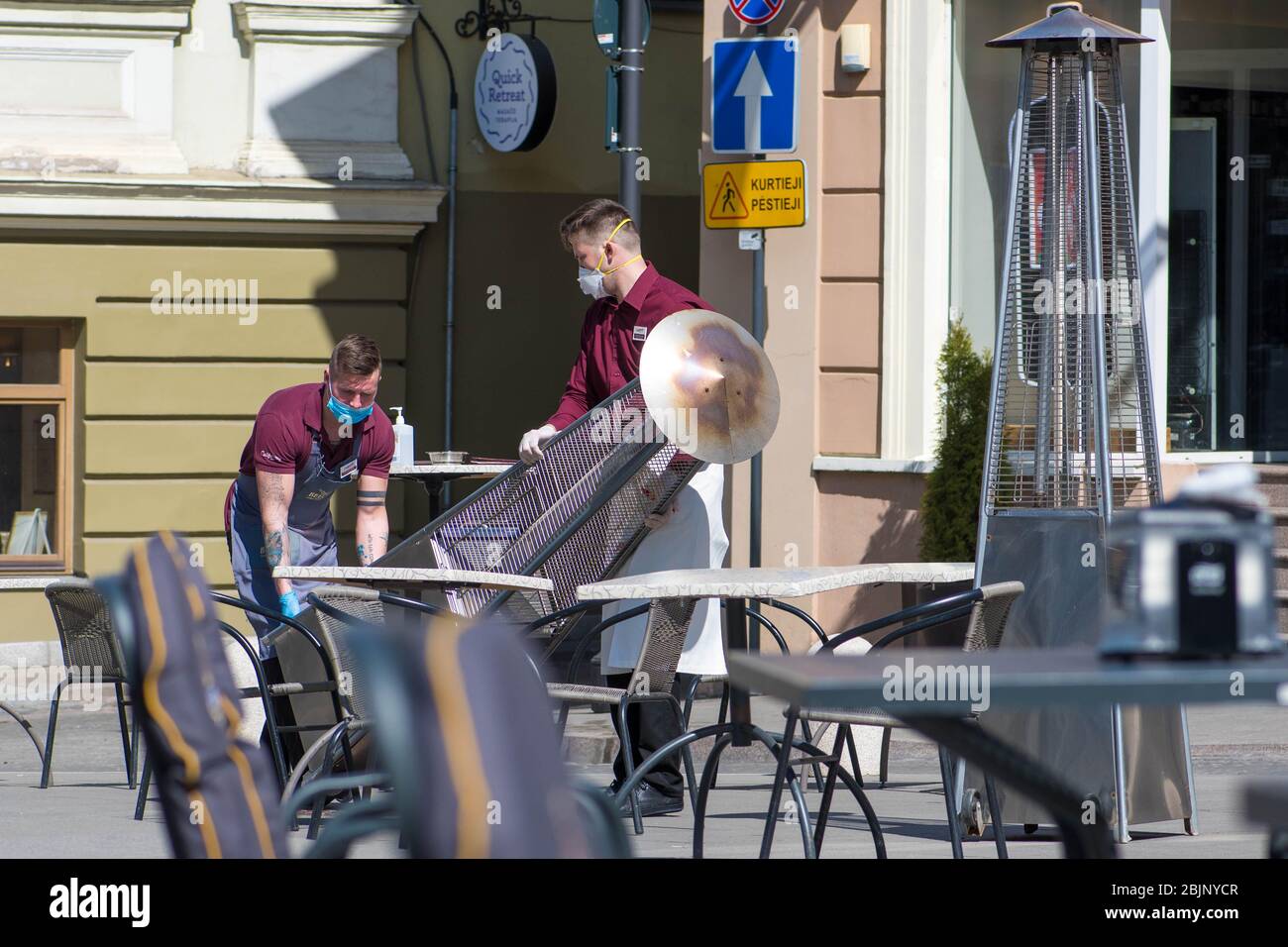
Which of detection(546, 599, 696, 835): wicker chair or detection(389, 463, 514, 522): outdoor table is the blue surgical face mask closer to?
detection(546, 599, 696, 835): wicker chair

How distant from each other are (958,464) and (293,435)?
13.1 feet

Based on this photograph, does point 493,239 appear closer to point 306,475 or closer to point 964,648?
point 306,475

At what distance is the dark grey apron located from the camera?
640cm

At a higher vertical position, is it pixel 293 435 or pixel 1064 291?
pixel 1064 291

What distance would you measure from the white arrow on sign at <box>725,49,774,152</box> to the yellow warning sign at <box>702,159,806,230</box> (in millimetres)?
142

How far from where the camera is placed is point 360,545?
6.54 m

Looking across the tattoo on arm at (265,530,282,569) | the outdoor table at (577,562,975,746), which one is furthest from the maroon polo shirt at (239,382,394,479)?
the outdoor table at (577,562,975,746)

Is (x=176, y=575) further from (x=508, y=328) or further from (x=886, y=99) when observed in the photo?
(x=508, y=328)

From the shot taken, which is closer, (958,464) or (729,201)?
(958,464)

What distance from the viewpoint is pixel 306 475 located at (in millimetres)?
6332

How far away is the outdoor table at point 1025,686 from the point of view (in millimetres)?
2234

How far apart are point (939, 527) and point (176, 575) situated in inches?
276

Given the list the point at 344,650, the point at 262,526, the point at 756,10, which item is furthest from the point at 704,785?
the point at 756,10

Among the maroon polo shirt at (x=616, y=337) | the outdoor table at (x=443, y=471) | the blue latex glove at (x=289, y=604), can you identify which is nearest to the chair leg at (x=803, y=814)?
the maroon polo shirt at (x=616, y=337)
